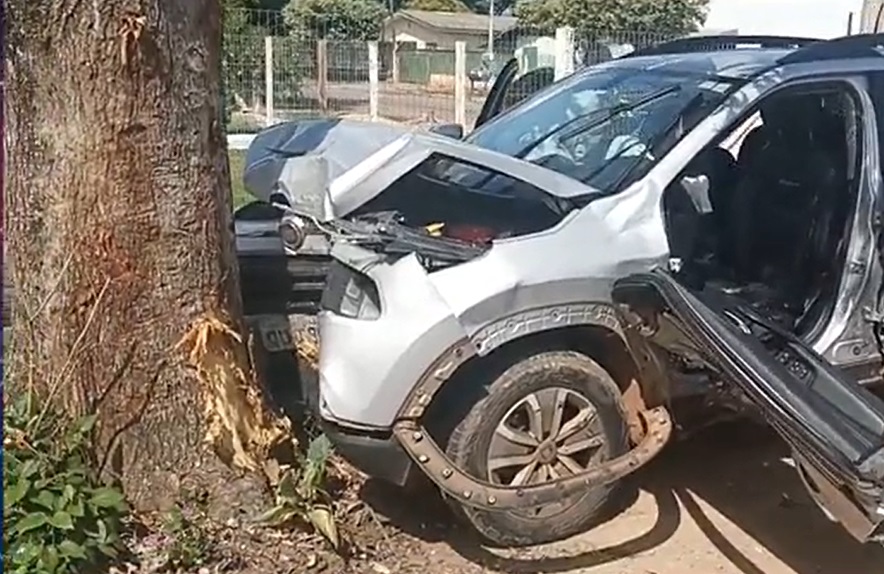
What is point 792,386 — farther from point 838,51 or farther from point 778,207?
point 838,51

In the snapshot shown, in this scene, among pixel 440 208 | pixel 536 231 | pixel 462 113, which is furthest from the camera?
pixel 462 113

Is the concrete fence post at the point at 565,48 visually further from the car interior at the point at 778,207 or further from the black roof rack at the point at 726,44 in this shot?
the car interior at the point at 778,207

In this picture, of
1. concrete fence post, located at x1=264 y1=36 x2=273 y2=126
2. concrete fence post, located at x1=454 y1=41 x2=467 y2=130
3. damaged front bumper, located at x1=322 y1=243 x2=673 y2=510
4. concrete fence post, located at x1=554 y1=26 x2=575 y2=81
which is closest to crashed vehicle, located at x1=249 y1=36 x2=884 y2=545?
damaged front bumper, located at x1=322 y1=243 x2=673 y2=510

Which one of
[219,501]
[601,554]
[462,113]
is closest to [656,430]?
[601,554]

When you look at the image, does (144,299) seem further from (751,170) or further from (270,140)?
(751,170)

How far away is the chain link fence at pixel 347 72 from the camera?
17594 mm

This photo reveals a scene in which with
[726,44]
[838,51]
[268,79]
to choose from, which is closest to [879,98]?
[838,51]

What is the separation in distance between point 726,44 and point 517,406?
2.34 metres

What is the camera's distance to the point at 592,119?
529cm

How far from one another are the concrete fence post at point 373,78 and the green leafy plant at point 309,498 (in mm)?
13898

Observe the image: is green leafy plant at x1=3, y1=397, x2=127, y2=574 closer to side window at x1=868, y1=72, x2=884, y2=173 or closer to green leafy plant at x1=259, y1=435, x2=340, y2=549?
green leafy plant at x1=259, y1=435, x2=340, y2=549

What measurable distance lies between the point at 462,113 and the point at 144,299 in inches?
538

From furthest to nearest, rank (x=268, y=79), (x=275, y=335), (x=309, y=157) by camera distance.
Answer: (x=268, y=79) < (x=275, y=335) < (x=309, y=157)

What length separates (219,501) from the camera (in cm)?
408
